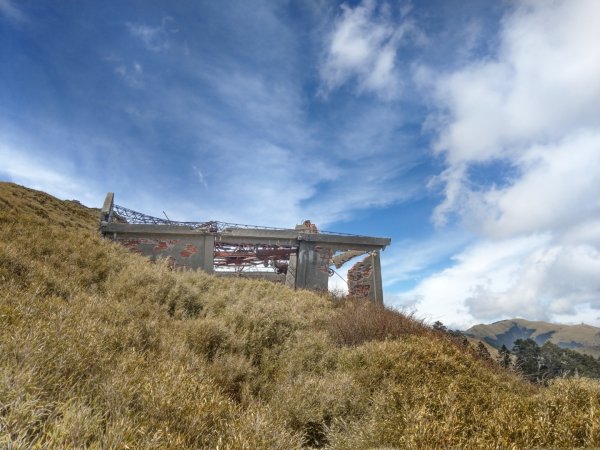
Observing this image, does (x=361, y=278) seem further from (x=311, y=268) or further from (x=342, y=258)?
(x=311, y=268)

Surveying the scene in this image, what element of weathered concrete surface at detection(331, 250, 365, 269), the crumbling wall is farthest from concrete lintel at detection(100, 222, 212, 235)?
the crumbling wall

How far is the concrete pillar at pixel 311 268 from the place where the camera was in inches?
578

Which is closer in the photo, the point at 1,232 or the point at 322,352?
the point at 322,352

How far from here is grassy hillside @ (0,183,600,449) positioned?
98.9 inches

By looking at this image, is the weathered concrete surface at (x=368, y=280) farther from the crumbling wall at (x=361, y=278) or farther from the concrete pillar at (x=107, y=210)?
the concrete pillar at (x=107, y=210)

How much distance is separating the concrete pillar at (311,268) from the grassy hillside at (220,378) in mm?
5757

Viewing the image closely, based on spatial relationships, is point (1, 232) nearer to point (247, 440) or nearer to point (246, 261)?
point (247, 440)

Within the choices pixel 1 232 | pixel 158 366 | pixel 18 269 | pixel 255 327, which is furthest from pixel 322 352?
pixel 1 232

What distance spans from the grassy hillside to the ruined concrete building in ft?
17.1

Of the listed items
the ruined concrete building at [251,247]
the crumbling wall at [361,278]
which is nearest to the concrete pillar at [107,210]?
the ruined concrete building at [251,247]

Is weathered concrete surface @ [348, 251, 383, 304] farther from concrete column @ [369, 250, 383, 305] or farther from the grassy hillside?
the grassy hillside

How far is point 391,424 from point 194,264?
12.0 m

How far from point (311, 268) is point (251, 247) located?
10.1 feet

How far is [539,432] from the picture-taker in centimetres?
338
